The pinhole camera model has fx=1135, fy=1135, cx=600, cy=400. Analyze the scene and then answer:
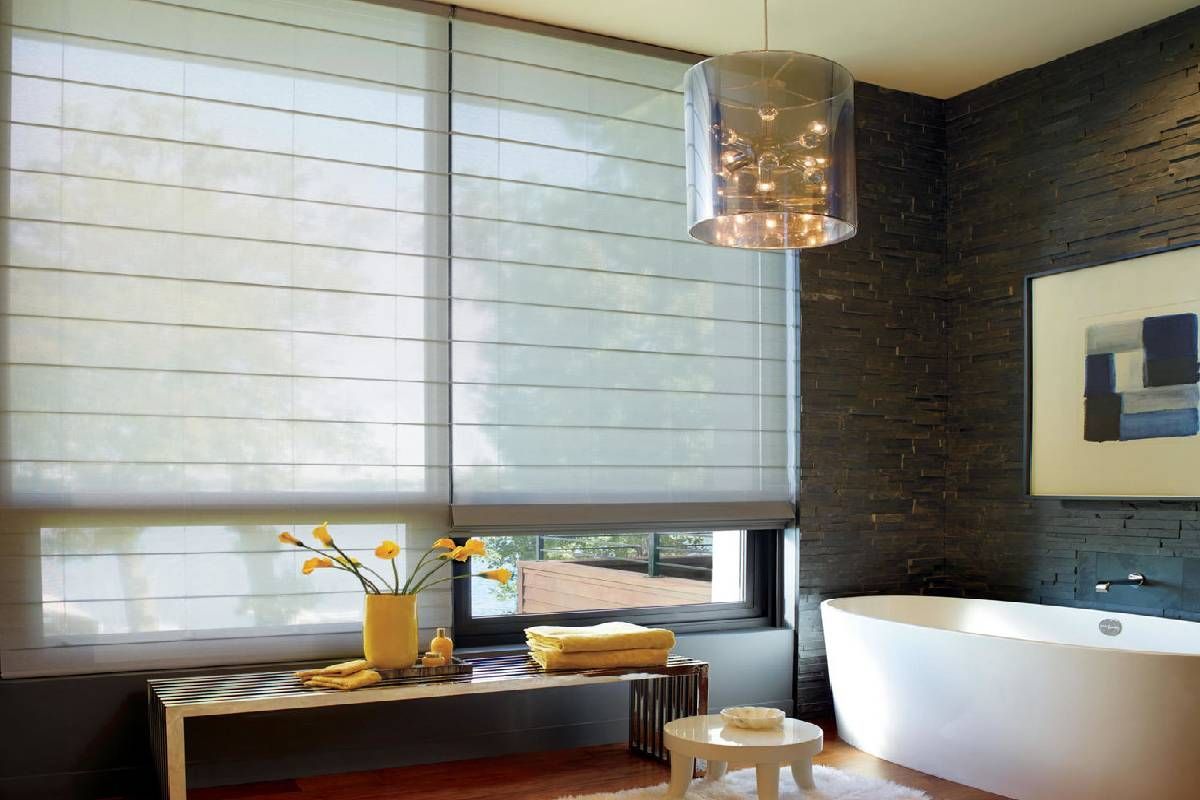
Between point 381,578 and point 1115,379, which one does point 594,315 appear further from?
point 1115,379

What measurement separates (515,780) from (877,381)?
7.67 ft

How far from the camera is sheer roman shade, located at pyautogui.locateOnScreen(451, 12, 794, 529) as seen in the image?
417 cm

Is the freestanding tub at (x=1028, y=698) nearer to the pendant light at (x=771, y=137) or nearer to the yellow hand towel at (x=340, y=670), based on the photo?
the pendant light at (x=771, y=137)

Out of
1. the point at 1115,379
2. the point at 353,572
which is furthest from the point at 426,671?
the point at 1115,379

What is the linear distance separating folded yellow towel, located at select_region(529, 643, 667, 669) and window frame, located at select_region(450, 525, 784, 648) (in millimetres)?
376

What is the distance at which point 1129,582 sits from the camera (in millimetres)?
4270

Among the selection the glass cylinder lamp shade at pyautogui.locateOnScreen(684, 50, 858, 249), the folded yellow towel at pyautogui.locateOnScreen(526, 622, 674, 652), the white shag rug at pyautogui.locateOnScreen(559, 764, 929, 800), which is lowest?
the white shag rug at pyautogui.locateOnScreen(559, 764, 929, 800)

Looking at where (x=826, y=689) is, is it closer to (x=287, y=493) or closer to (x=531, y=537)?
(x=531, y=537)

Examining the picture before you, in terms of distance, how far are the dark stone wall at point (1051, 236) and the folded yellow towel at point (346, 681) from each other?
2790mm

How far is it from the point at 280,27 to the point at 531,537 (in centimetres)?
204

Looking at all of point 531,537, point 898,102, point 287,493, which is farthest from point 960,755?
point 898,102

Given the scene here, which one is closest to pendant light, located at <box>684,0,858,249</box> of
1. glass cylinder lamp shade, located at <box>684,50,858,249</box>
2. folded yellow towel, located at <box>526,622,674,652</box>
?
glass cylinder lamp shade, located at <box>684,50,858,249</box>

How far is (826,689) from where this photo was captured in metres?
4.82

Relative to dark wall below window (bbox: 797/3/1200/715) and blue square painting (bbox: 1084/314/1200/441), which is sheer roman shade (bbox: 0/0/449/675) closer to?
dark wall below window (bbox: 797/3/1200/715)
